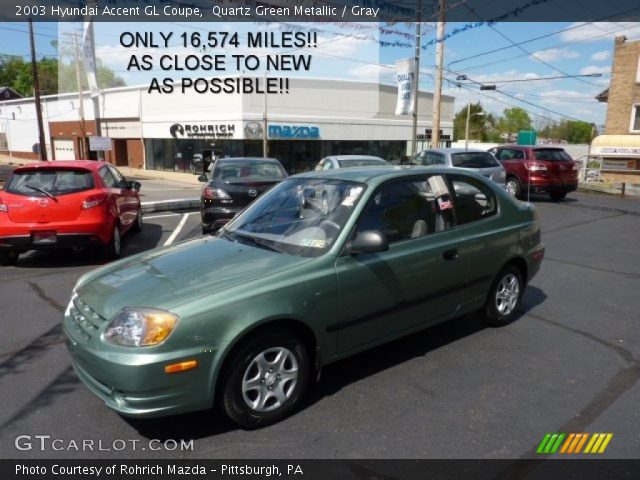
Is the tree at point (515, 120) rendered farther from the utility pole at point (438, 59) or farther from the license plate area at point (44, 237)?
the license plate area at point (44, 237)

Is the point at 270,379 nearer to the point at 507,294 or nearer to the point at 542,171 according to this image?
the point at 507,294

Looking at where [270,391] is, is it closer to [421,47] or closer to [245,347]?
[245,347]

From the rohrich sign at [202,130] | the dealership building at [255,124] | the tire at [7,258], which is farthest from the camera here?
the dealership building at [255,124]

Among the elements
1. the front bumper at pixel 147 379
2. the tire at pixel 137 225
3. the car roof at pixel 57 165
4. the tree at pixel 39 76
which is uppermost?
the tree at pixel 39 76

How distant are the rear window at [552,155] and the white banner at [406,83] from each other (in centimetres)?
671

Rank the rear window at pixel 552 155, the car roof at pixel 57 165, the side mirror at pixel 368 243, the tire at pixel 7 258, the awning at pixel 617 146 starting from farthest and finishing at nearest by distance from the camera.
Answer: the awning at pixel 617 146 < the rear window at pixel 552 155 < the tire at pixel 7 258 < the car roof at pixel 57 165 < the side mirror at pixel 368 243

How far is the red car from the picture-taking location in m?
6.74

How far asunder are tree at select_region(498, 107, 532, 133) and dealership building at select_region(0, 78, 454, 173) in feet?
247

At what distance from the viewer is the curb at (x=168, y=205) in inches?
507

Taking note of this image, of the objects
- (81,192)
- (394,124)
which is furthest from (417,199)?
(394,124)

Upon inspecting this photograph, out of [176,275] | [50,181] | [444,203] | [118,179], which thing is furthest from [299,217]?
[118,179]

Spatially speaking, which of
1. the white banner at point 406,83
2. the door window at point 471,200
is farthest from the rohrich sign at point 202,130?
the door window at point 471,200

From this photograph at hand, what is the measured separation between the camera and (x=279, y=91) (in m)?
33.8

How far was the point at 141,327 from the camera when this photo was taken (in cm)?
281
